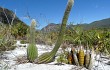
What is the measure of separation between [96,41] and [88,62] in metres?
2.04

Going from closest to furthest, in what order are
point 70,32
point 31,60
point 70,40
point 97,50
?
point 31,60 → point 97,50 → point 70,40 → point 70,32

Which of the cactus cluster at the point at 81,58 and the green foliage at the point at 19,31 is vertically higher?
the green foliage at the point at 19,31

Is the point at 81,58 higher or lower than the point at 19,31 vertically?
lower

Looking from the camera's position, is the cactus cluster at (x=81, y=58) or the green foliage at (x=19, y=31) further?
the green foliage at (x=19, y=31)

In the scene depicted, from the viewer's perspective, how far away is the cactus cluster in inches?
172

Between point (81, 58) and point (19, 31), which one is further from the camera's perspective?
point (19, 31)

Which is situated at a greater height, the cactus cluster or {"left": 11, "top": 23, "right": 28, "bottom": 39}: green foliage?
{"left": 11, "top": 23, "right": 28, "bottom": 39}: green foliage

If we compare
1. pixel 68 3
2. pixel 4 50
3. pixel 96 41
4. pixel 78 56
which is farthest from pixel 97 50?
pixel 4 50

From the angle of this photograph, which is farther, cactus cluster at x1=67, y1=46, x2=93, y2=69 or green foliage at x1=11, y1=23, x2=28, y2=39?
green foliage at x1=11, y1=23, x2=28, y2=39

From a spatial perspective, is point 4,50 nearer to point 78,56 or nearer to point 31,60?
point 31,60

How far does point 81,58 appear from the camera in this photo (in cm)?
443

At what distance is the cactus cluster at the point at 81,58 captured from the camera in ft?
14.3

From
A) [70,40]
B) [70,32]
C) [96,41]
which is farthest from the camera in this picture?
[70,32]

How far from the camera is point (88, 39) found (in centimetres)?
664
